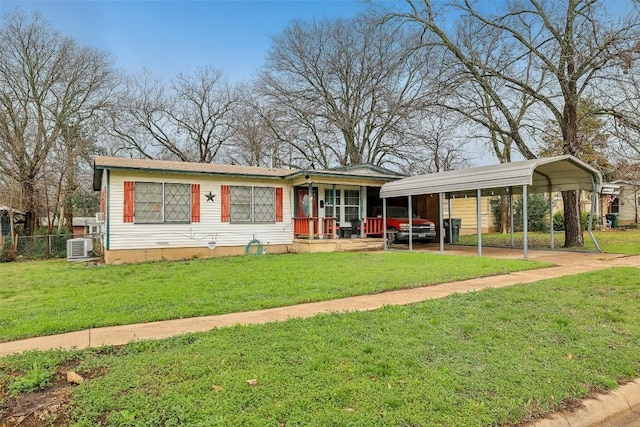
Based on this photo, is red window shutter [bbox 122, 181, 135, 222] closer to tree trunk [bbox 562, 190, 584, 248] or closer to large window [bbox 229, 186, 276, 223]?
large window [bbox 229, 186, 276, 223]

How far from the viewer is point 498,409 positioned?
287 cm

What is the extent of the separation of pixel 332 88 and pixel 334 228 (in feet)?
49.3

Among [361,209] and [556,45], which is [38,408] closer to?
[361,209]

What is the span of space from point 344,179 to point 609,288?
33.0 ft

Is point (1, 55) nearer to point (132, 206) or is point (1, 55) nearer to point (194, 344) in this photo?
point (132, 206)

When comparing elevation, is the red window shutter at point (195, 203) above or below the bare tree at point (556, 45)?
below

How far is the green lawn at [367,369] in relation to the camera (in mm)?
2768

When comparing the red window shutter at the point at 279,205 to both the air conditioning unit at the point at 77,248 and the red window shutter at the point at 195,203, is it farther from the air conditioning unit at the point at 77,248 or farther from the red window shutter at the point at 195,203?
Result: the air conditioning unit at the point at 77,248

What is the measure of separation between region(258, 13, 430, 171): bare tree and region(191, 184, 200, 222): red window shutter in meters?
14.5

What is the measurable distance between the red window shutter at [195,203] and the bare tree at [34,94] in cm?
1030

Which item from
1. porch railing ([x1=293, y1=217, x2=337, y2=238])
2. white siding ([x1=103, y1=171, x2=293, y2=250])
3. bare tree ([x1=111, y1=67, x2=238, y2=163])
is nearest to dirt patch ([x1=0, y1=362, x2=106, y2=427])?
white siding ([x1=103, y1=171, x2=293, y2=250])

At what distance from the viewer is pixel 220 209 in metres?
14.3

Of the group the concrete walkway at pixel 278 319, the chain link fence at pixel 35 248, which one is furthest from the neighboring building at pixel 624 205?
the chain link fence at pixel 35 248

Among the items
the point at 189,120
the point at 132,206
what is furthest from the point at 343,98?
the point at 132,206
